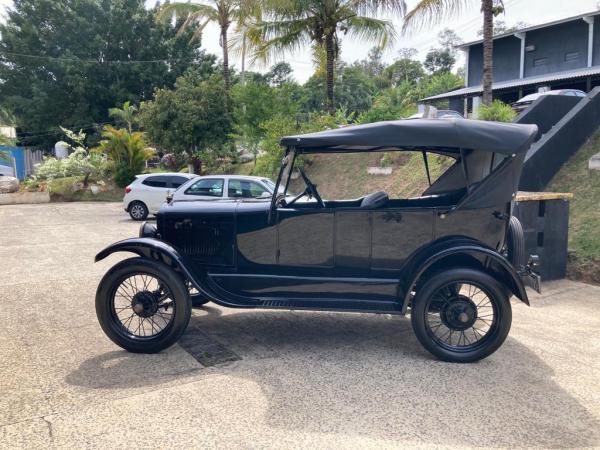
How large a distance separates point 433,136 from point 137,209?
13.0 m

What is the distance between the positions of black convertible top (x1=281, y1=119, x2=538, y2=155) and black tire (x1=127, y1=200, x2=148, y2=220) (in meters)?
12.2

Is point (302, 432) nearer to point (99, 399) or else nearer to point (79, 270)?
point (99, 399)

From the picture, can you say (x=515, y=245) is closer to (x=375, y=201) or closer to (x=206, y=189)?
(x=375, y=201)

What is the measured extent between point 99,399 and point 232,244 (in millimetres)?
1770

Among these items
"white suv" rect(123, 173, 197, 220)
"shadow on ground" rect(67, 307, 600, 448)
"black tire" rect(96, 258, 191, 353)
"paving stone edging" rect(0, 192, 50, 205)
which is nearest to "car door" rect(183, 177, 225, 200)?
"white suv" rect(123, 173, 197, 220)

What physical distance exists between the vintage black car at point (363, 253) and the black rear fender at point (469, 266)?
Result: 0.04 feet

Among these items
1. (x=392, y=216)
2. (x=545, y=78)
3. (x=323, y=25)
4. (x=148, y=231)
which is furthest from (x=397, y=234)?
(x=545, y=78)

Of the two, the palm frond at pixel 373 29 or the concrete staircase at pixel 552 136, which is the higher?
the palm frond at pixel 373 29

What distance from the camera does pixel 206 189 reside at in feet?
39.4

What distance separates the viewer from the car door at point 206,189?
38.7 feet

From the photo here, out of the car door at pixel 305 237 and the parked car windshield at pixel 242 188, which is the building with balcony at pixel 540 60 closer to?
the parked car windshield at pixel 242 188

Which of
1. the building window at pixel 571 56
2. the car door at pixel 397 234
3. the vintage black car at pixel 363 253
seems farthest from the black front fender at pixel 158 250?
the building window at pixel 571 56

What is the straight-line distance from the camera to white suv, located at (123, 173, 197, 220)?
1567 cm

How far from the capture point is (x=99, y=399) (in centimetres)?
364
